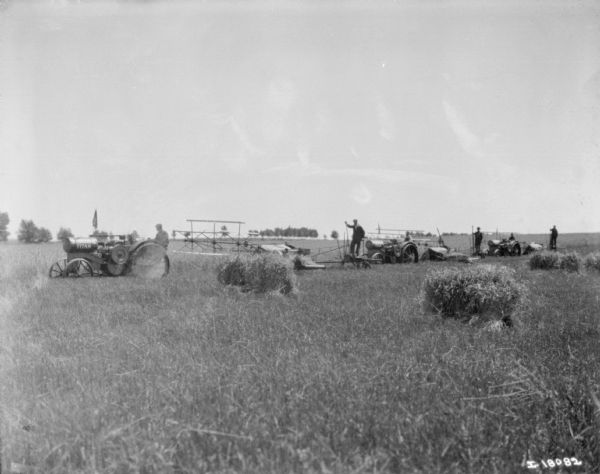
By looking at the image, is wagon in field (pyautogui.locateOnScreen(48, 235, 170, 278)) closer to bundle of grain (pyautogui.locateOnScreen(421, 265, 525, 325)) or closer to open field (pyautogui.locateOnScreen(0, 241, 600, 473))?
open field (pyautogui.locateOnScreen(0, 241, 600, 473))

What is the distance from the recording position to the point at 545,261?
16516 mm

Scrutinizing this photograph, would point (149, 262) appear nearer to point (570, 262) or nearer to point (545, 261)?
point (545, 261)

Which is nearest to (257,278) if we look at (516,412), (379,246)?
(516,412)

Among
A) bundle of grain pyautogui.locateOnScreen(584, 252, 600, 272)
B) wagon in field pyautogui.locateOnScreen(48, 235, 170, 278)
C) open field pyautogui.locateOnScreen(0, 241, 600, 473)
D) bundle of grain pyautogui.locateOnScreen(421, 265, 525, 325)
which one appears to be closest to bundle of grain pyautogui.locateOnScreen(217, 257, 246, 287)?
wagon in field pyautogui.locateOnScreen(48, 235, 170, 278)

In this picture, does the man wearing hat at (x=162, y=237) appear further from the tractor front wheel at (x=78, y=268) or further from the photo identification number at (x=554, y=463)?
the photo identification number at (x=554, y=463)

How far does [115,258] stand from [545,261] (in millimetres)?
14382

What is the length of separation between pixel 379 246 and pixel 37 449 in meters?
20.2

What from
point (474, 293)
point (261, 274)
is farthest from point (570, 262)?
point (261, 274)

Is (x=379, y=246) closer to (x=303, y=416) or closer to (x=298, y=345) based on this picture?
(x=298, y=345)

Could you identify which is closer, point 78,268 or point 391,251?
point 78,268

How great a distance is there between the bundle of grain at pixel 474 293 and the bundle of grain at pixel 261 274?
10.6ft

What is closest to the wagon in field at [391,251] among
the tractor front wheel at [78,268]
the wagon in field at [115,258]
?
the wagon in field at [115,258]

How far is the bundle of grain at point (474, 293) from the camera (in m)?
6.33

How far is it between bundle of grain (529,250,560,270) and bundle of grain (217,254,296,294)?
11.0 metres
